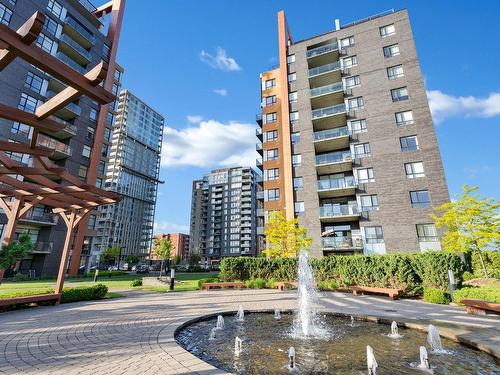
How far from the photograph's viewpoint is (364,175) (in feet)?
102

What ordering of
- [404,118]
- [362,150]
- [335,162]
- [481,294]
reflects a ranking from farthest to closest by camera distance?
[335,162]
[362,150]
[404,118]
[481,294]

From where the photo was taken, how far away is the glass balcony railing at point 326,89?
115 ft

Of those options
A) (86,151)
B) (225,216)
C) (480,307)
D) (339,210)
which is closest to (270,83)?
(339,210)

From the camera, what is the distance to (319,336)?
8070 mm

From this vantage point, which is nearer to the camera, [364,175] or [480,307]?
[480,307]

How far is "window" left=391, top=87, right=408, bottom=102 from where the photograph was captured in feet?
103

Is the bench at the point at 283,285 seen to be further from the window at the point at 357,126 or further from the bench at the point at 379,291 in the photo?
the window at the point at 357,126

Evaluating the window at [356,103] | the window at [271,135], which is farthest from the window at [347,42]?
the window at [271,135]

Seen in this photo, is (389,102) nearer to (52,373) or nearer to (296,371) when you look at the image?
(296,371)

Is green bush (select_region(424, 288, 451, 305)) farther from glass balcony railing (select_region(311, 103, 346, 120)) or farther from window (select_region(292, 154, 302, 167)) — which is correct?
glass balcony railing (select_region(311, 103, 346, 120))

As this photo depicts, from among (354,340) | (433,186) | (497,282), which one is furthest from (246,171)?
(354,340)

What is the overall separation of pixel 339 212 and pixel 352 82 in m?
17.2

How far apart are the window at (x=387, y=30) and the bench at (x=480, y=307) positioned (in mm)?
34609

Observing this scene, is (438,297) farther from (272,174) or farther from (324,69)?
(324,69)
